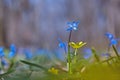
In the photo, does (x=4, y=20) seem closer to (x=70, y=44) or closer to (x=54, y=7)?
(x=54, y=7)

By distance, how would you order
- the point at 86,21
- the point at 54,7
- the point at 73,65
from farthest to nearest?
the point at 54,7, the point at 86,21, the point at 73,65

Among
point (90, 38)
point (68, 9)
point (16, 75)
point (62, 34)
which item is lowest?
point (16, 75)

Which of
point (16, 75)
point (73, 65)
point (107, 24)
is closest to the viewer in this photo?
point (16, 75)

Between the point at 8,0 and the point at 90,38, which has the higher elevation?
Answer: the point at 8,0

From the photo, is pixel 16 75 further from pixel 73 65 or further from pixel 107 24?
pixel 107 24

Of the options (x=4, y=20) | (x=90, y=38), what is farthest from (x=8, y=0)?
(x=90, y=38)

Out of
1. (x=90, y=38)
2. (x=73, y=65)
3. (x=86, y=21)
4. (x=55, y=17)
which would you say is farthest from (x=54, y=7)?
(x=73, y=65)

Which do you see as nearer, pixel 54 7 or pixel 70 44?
pixel 70 44
